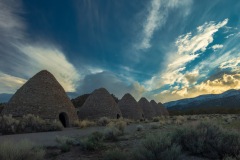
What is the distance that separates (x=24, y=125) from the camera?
1656 centimetres

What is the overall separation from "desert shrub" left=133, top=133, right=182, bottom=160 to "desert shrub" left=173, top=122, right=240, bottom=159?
0.98 meters

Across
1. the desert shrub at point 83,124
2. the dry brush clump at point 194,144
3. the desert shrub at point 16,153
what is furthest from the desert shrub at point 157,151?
the desert shrub at point 83,124

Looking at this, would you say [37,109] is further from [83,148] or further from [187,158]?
[187,158]

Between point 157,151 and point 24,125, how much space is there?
13686 millimetres

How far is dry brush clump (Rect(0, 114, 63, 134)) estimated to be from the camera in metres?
15.5

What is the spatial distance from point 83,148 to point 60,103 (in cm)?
1617

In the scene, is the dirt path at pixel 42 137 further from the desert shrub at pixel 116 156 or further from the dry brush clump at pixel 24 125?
the desert shrub at pixel 116 156

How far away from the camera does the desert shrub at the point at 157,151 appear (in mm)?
5102

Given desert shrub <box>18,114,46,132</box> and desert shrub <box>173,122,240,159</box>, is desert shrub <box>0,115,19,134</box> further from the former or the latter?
desert shrub <box>173,122,240,159</box>

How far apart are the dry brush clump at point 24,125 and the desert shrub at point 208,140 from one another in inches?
490


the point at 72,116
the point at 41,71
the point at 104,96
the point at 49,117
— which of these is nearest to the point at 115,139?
the point at 49,117

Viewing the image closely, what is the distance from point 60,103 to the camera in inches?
903

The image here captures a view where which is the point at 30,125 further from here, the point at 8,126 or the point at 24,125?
the point at 8,126

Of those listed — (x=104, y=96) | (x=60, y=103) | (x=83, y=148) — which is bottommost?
(x=83, y=148)
